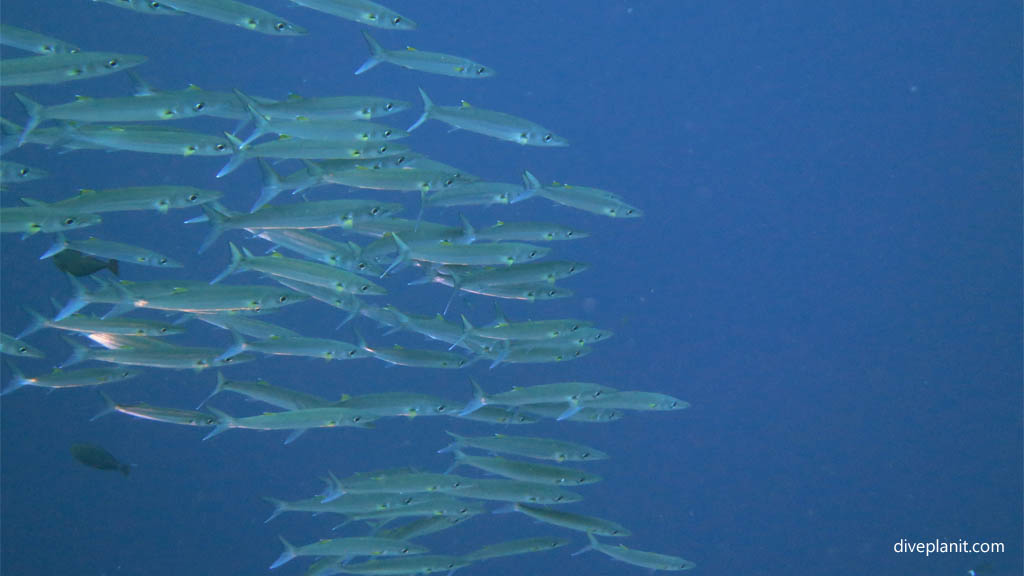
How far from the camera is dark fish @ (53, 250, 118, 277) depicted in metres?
3.87

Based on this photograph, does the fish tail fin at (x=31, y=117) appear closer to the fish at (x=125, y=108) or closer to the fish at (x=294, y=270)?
the fish at (x=125, y=108)

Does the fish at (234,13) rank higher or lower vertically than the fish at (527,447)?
higher

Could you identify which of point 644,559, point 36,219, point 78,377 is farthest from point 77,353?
point 644,559

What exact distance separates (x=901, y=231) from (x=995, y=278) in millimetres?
1343

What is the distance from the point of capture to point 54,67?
332 cm

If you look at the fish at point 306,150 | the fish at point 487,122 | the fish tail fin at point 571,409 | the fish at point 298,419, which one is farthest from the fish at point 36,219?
the fish tail fin at point 571,409

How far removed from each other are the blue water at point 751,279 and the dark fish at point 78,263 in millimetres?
3317

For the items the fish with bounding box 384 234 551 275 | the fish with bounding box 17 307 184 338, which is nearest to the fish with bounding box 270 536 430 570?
the fish with bounding box 17 307 184 338

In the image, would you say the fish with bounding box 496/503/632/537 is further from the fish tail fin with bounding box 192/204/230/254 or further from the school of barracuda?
the fish tail fin with bounding box 192/204/230/254

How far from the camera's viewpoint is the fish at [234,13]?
3475mm

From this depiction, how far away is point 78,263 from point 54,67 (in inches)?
46.8

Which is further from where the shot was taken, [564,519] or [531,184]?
[564,519]

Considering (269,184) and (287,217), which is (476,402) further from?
(269,184)

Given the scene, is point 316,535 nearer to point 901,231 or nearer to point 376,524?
point 376,524
